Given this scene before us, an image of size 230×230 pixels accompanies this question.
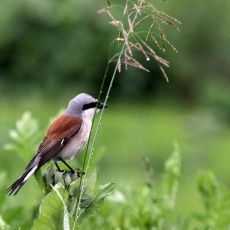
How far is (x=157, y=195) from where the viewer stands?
4.16 meters

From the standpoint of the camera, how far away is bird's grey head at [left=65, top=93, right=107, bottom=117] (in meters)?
3.33

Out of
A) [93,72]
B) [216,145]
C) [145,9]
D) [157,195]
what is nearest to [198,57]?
[93,72]

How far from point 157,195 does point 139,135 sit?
6.33 metres

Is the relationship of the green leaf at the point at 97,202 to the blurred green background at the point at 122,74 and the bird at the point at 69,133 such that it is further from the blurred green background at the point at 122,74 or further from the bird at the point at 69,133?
the blurred green background at the point at 122,74

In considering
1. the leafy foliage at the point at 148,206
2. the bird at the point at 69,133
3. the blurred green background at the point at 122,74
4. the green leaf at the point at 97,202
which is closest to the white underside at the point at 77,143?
the bird at the point at 69,133

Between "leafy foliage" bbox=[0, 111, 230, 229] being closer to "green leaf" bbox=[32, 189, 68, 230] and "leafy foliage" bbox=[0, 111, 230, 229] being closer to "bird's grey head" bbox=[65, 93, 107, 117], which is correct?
"green leaf" bbox=[32, 189, 68, 230]

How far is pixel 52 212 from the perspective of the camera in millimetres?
2881

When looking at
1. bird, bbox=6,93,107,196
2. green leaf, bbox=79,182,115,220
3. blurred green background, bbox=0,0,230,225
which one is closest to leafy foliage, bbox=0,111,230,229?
green leaf, bbox=79,182,115,220

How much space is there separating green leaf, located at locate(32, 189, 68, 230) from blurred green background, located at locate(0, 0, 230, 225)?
7343 millimetres

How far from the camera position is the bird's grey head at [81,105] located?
10.9ft

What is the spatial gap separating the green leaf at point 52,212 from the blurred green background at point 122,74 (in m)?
7.34

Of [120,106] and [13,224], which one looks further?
[120,106]

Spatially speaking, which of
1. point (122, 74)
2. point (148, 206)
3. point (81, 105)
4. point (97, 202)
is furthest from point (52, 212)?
point (122, 74)

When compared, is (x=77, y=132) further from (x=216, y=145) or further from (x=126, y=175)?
(x=216, y=145)
